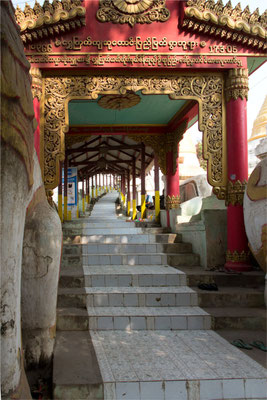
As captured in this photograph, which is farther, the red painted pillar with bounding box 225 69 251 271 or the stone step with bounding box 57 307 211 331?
the red painted pillar with bounding box 225 69 251 271

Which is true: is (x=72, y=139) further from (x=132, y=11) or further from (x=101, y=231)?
(x=132, y=11)

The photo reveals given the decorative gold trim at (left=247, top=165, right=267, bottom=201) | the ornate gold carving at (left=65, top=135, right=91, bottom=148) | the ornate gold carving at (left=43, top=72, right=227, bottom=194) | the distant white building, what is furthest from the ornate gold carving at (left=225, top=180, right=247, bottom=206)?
the distant white building

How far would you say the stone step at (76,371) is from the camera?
2480 mm

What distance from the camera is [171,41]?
17.1 ft

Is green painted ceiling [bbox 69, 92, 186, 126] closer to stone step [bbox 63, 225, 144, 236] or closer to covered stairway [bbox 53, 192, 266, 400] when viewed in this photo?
stone step [bbox 63, 225, 144, 236]

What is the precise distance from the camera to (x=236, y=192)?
5.07 meters

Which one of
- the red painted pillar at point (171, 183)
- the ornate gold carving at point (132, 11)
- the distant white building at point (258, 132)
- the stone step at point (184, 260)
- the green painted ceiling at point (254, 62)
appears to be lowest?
the stone step at point (184, 260)

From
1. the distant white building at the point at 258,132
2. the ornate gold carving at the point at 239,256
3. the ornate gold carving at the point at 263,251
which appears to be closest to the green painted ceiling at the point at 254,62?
the ornate gold carving at the point at 263,251

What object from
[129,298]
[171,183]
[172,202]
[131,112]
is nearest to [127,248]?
[129,298]

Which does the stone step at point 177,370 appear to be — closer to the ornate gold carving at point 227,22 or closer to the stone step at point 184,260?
the stone step at point 184,260

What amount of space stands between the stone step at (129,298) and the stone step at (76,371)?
767mm

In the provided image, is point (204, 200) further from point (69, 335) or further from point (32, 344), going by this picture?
point (32, 344)

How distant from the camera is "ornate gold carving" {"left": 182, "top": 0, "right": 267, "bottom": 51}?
16.6ft

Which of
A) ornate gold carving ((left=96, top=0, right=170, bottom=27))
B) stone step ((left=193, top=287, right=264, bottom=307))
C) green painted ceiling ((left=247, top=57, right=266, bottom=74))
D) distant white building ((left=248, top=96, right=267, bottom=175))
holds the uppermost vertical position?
distant white building ((left=248, top=96, right=267, bottom=175))
